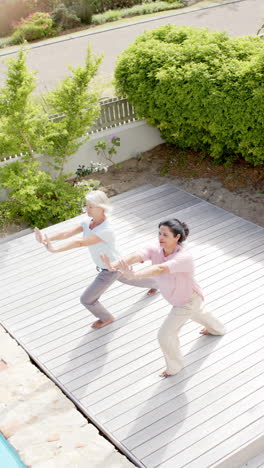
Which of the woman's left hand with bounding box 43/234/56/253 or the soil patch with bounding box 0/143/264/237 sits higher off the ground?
the woman's left hand with bounding box 43/234/56/253

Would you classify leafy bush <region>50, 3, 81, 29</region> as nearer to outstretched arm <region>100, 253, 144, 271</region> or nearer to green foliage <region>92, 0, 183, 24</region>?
green foliage <region>92, 0, 183, 24</region>

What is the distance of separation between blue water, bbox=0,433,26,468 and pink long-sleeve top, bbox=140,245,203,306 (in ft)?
6.20

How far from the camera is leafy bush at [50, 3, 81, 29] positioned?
21969mm

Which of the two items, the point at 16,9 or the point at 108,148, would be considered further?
the point at 16,9

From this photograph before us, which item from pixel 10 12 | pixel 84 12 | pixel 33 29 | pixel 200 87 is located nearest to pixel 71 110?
pixel 200 87

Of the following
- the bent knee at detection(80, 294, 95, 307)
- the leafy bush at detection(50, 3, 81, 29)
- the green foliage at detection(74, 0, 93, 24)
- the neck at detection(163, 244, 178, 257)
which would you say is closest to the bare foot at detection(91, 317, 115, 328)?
the bent knee at detection(80, 294, 95, 307)

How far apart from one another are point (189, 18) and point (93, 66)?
13.9 metres

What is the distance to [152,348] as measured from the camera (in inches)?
221

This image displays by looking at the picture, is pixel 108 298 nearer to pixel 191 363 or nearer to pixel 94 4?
pixel 191 363

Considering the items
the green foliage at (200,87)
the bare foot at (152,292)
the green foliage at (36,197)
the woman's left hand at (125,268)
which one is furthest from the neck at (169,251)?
the green foliage at (200,87)

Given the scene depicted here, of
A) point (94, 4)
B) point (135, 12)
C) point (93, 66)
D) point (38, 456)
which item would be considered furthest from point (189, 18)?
point (38, 456)

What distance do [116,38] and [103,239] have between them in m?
15.9

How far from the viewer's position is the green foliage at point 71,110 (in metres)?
8.90

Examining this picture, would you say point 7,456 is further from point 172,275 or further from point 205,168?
point 205,168
